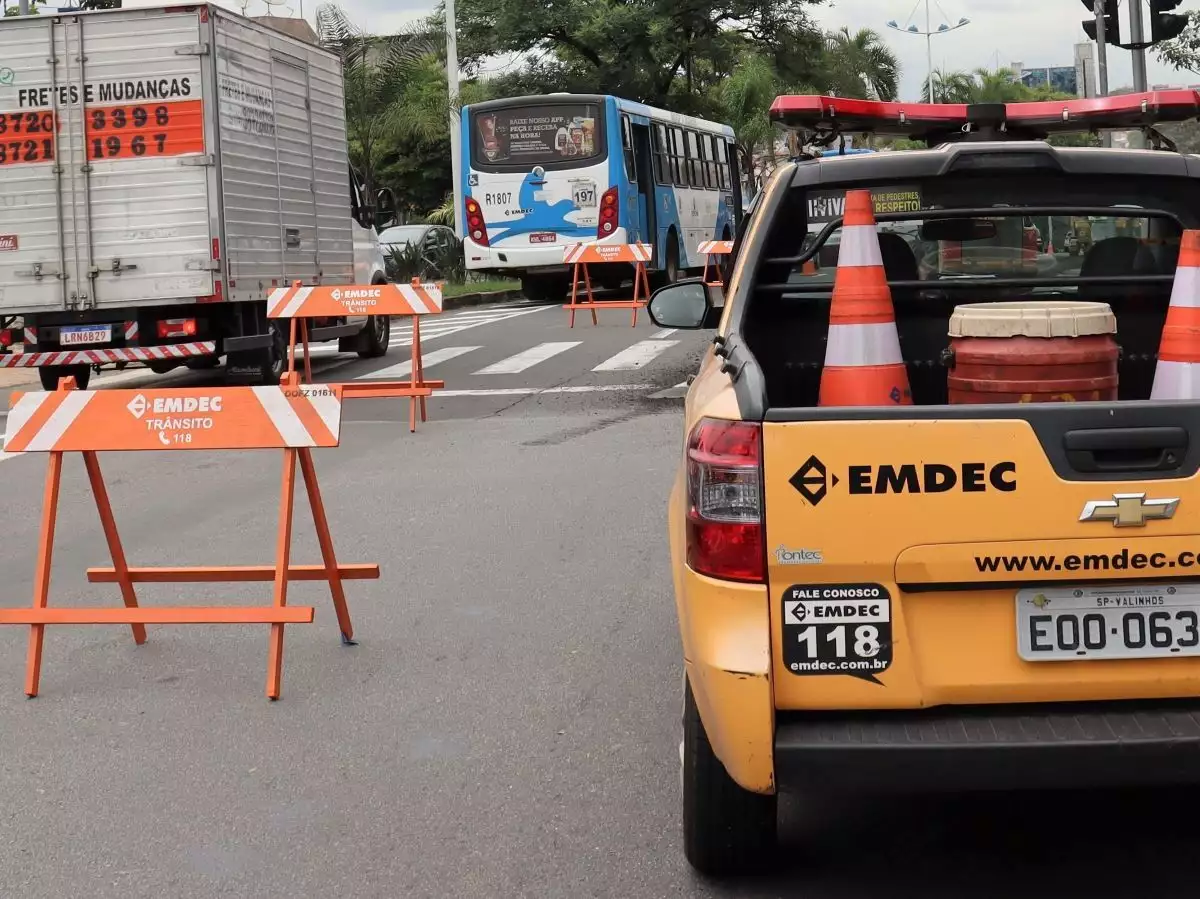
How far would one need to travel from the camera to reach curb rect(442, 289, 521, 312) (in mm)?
29150

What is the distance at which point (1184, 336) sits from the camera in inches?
156

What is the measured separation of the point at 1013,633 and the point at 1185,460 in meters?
0.48

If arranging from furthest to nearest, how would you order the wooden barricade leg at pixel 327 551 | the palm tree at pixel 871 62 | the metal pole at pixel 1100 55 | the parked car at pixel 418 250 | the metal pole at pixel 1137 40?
1. the palm tree at pixel 871 62
2. the parked car at pixel 418 250
3. the metal pole at pixel 1100 55
4. the metal pole at pixel 1137 40
5. the wooden barricade leg at pixel 327 551

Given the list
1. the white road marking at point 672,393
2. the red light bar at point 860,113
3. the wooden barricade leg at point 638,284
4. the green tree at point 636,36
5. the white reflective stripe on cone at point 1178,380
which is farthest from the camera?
the green tree at point 636,36

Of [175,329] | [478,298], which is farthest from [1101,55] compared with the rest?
[478,298]

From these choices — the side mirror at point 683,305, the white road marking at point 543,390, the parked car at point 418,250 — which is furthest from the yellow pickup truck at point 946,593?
the parked car at point 418,250

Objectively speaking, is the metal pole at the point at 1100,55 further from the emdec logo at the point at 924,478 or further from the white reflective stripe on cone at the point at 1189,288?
the emdec logo at the point at 924,478

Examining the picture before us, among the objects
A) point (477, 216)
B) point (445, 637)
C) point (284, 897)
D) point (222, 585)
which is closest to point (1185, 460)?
point (284, 897)

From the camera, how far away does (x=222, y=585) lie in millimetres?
7574

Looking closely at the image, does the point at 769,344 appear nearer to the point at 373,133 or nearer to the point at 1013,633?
the point at 1013,633

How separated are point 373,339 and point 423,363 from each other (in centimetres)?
143

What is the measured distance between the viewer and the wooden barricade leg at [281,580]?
224 inches

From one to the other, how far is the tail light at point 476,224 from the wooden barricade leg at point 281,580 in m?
21.5

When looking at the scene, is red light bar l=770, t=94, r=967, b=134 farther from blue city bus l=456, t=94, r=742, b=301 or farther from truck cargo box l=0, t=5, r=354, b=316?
blue city bus l=456, t=94, r=742, b=301
